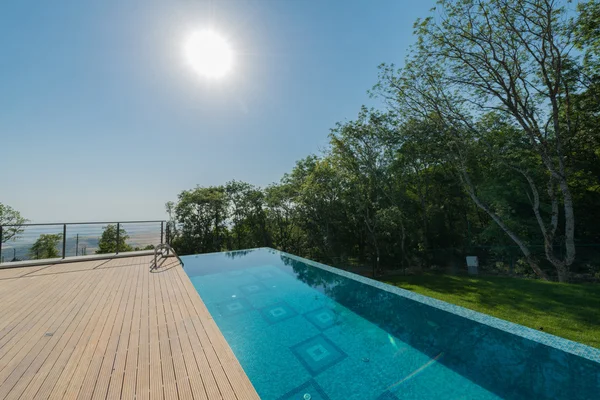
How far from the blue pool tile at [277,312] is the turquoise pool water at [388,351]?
0.05 feet

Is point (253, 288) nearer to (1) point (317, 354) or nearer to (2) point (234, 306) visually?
(2) point (234, 306)

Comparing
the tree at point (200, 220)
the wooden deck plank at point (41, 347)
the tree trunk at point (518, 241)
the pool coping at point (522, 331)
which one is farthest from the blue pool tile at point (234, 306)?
the tree at point (200, 220)

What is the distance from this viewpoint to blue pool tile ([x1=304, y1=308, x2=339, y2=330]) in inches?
131

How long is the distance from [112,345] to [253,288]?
2898mm

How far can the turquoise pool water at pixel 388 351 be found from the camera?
2.05 meters

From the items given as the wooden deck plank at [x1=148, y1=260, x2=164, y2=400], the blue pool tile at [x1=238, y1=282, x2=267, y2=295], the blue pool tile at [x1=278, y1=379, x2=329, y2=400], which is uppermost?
the wooden deck plank at [x1=148, y1=260, x2=164, y2=400]

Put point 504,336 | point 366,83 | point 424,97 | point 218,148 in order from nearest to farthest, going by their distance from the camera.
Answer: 1. point 504,336
2. point 424,97
3. point 366,83
4. point 218,148

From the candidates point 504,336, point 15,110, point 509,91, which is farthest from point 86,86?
point 509,91

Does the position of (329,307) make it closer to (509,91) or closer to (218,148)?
(509,91)

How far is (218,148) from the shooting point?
13031 mm

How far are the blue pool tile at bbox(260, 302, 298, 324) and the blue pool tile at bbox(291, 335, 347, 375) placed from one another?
728 mm

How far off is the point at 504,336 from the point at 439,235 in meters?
13.0

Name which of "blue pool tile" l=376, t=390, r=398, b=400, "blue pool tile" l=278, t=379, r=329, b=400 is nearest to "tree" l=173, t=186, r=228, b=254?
Result: "blue pool tile" l=278, t=379, r=329, b=400

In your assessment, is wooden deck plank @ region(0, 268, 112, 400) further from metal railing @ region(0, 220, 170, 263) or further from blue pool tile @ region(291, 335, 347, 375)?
metal railing @ region(0, 220, 170, 263)
